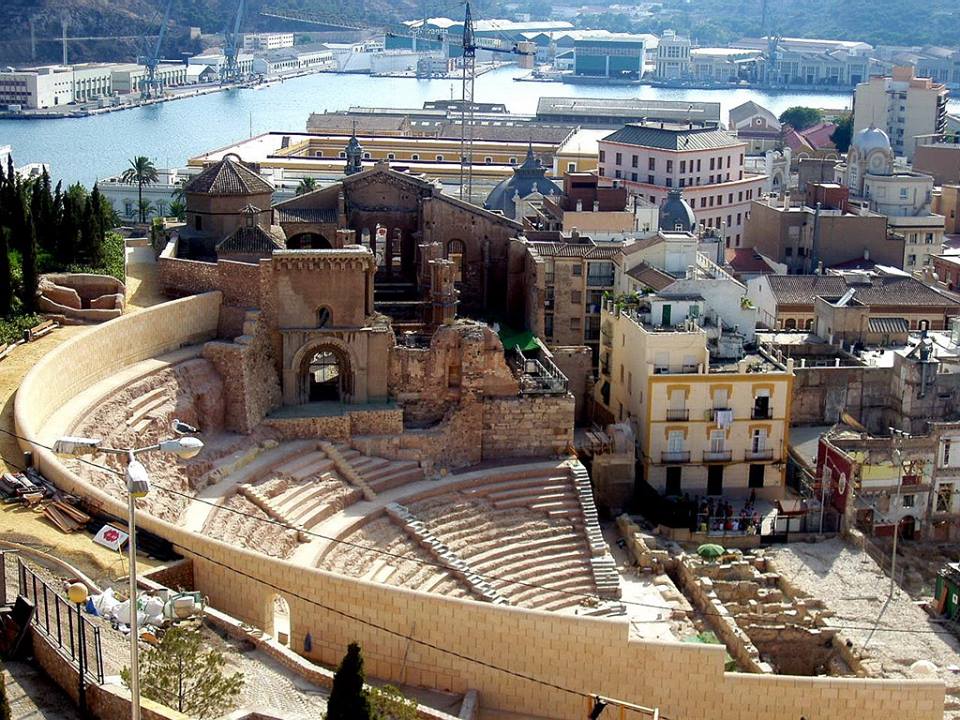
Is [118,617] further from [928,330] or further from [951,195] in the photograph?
[951,195]

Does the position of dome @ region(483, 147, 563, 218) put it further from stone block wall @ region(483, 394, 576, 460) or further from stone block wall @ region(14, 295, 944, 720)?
stone block wall @ region(14, 295, 944, 720)

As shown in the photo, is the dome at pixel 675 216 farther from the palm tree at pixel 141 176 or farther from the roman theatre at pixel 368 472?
the palm tree at pixel 141 176

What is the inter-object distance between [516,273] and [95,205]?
1485 centimetres

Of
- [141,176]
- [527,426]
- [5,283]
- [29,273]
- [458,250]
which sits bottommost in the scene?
[527,426]

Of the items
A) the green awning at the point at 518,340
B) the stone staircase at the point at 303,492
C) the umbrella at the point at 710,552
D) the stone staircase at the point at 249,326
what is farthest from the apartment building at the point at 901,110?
the stone staircase at the point at 303,492

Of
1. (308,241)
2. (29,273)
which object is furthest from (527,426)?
(29,273)

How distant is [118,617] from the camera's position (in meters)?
27.4

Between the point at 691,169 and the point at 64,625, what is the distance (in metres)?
64.8

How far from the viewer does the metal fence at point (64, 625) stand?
85.9 ft

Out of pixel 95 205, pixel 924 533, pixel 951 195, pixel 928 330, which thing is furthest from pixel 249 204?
pixel 951 195

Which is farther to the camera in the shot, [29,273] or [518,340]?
[518,340]

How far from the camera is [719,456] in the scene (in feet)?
162

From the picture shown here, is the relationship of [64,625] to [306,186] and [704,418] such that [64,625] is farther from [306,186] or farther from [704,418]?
[306,186]

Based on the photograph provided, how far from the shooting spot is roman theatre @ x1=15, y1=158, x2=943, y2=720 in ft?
105
